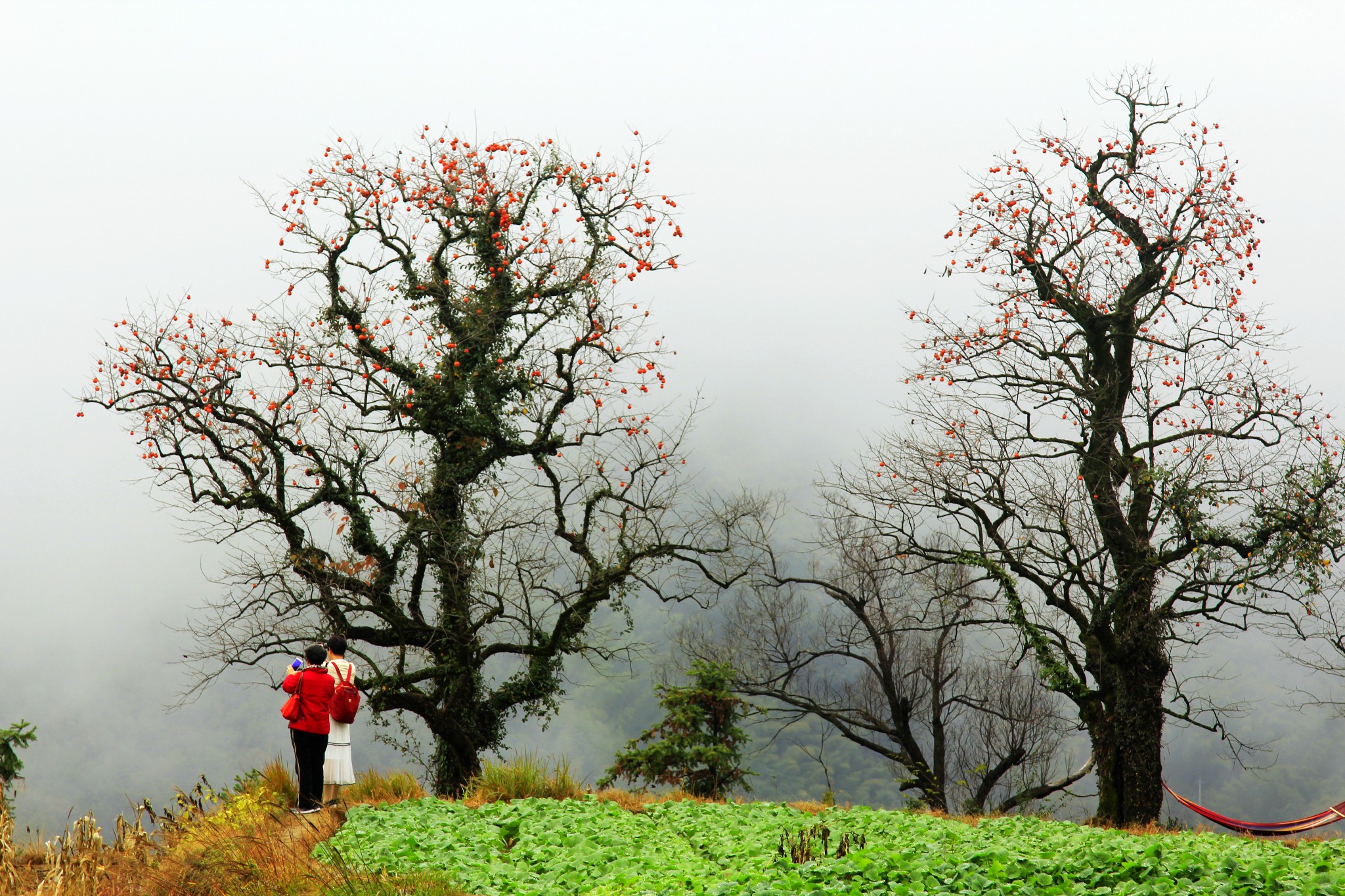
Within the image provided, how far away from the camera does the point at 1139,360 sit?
15938mm

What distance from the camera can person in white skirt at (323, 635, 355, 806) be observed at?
434 inches

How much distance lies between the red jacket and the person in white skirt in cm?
24

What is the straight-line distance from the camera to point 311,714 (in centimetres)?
1062

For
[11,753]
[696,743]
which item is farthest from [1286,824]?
[11,753]

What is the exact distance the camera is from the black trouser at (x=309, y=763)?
1077 cm

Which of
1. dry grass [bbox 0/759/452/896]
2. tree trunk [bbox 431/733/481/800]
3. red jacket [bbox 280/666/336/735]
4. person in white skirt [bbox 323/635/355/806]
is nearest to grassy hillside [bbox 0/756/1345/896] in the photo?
dry grass [bbox 0/759/452/896]

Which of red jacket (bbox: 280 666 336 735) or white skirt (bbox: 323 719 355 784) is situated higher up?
red jacket (bbox: 280 666 336 735)

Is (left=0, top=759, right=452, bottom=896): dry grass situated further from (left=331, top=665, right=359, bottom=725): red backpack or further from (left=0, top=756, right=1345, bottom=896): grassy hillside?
(left=331, top=665, right=359, bottom=725): red backpack

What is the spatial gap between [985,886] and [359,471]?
11626mm

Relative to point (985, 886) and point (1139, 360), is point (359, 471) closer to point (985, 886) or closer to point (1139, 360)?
point (985, 886)

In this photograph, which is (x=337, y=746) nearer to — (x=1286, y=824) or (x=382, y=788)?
(x=382, y=788)

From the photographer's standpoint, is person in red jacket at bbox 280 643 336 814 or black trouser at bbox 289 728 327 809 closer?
person in red jacket at bbox 280 643 336 814

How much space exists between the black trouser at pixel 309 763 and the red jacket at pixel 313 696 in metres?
0.13

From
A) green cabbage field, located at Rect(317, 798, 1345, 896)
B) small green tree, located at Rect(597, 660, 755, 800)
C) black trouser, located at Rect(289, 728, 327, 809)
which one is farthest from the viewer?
small green tree, located at Rect(597, 660, 755, 800)
